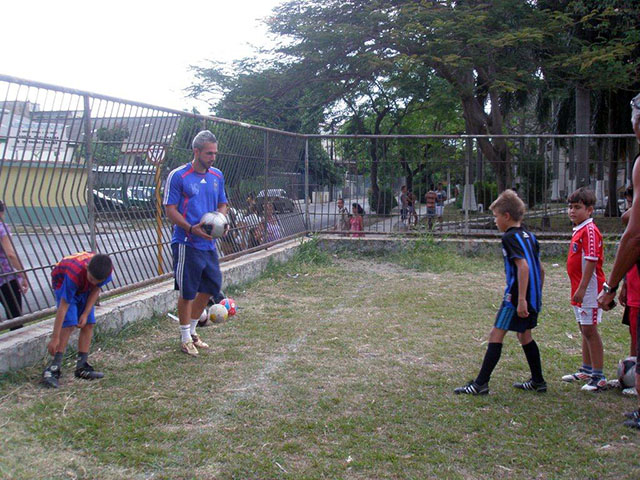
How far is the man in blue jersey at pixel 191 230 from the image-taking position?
18.6 feet

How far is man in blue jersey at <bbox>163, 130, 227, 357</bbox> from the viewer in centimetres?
567

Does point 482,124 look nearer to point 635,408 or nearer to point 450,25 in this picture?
point 450,25

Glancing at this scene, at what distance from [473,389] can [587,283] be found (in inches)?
47.7

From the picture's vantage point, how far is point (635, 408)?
442 cm

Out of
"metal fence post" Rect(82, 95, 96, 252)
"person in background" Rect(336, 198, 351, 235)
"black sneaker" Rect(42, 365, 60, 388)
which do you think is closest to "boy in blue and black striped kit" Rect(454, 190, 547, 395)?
"black sneaker" Rect(42, 365, 60, 388)

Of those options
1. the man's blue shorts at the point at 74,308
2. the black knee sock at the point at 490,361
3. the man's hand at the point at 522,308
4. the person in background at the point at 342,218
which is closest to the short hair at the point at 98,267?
the man's blue shorts at the point at 74,308

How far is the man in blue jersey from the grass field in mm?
383

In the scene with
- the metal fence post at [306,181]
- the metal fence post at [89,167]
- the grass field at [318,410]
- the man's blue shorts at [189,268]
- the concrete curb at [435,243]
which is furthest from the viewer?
the metal fence post at [306,181]

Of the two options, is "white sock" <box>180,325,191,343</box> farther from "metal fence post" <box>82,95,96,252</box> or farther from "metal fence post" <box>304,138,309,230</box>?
"metal fence post" <box>304,138,309,230</box>

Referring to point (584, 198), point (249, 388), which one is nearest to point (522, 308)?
point (584, 198)

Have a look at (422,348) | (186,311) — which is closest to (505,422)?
(422,348)

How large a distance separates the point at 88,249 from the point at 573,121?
914 inches

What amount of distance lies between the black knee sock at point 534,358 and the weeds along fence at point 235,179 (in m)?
4.13

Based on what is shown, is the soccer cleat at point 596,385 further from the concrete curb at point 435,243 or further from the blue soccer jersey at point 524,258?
the concrete curb at point 435,243
